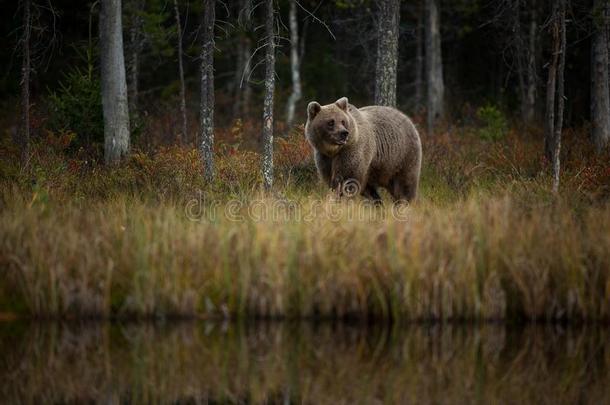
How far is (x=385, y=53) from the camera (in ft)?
45.9

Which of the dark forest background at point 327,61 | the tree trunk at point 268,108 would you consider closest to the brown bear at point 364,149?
the tree trunk at point 268,108

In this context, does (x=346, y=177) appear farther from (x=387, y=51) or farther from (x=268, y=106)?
(x=387, y=51)

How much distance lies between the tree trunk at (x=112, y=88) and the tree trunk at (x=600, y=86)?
8.69m

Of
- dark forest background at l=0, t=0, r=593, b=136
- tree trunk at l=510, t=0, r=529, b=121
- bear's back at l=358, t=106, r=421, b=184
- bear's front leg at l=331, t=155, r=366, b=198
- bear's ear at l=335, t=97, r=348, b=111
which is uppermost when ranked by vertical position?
dark forest background at l=0, t=0, r=593, b=136

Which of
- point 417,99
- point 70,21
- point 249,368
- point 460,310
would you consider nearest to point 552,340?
point 460,310

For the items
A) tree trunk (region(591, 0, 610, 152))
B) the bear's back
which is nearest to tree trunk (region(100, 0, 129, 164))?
the bear's back

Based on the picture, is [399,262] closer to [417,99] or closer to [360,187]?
[360,187]

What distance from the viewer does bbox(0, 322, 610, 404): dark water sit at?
5609 millimetres

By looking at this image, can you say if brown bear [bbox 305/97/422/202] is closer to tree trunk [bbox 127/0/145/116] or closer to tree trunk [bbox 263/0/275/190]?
tree trunk [bbox 263/0/275/190]

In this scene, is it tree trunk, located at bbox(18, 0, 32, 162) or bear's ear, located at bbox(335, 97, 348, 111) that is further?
tree trunk, located at bbox(18, 0, 32, 162)

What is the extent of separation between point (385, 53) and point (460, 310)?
7.76 metres

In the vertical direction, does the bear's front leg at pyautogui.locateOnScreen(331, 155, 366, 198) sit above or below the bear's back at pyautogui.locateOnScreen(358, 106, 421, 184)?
below

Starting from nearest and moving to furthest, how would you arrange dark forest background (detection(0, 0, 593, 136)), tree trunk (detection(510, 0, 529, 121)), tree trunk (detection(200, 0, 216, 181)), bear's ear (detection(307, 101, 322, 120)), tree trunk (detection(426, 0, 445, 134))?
bear's ear (detection(307, 101, 322, 120)) < tree trunk (detection(200, 0, 216, 181)) < tree trunk (detection(510, 0, 529, 121)) < tree trunk (detection(426, 0, 445, 134)) < dark forest background (detection(0, 0, 593, 136))

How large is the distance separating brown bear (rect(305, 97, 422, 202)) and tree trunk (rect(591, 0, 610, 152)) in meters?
4.96
